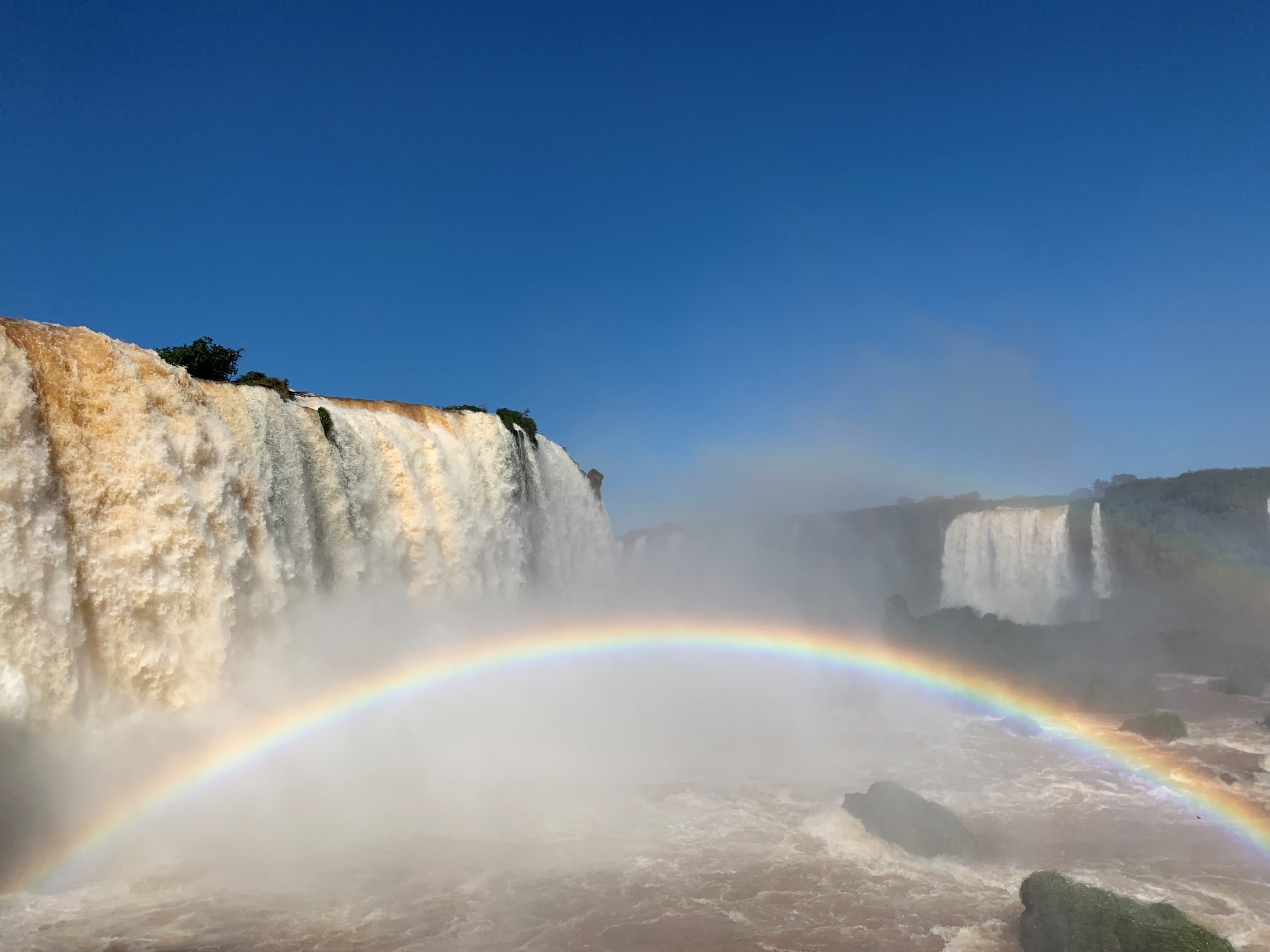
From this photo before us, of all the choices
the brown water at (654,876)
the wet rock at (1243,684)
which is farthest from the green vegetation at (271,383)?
the wet rock at (1243,684)

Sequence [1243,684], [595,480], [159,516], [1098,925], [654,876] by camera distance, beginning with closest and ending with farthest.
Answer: [1098,925] < [654,876] < [159,516] < [1243,684] < [595,480]

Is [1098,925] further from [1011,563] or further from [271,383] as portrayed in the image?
[1011,563]

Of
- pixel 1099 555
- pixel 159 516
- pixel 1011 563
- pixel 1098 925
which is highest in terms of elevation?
pixel 159 516

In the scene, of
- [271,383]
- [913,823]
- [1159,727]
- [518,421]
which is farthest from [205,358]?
[1159,727]

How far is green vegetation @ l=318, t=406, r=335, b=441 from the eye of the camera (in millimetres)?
15664

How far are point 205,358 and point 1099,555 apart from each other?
3311 centimetres

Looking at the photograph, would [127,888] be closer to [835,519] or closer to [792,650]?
[792,650]

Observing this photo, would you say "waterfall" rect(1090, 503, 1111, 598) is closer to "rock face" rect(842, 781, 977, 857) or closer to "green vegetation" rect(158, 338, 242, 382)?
"rock face" rect(842, 781, 977, 857)

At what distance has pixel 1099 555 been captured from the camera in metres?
31.7

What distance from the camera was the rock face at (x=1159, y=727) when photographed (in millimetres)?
17062

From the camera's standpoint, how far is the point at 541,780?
13.9 metres

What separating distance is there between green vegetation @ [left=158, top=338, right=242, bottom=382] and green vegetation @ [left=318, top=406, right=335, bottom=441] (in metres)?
2.50

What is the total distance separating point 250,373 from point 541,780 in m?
10.9

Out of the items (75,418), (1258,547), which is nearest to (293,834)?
(75,418)
